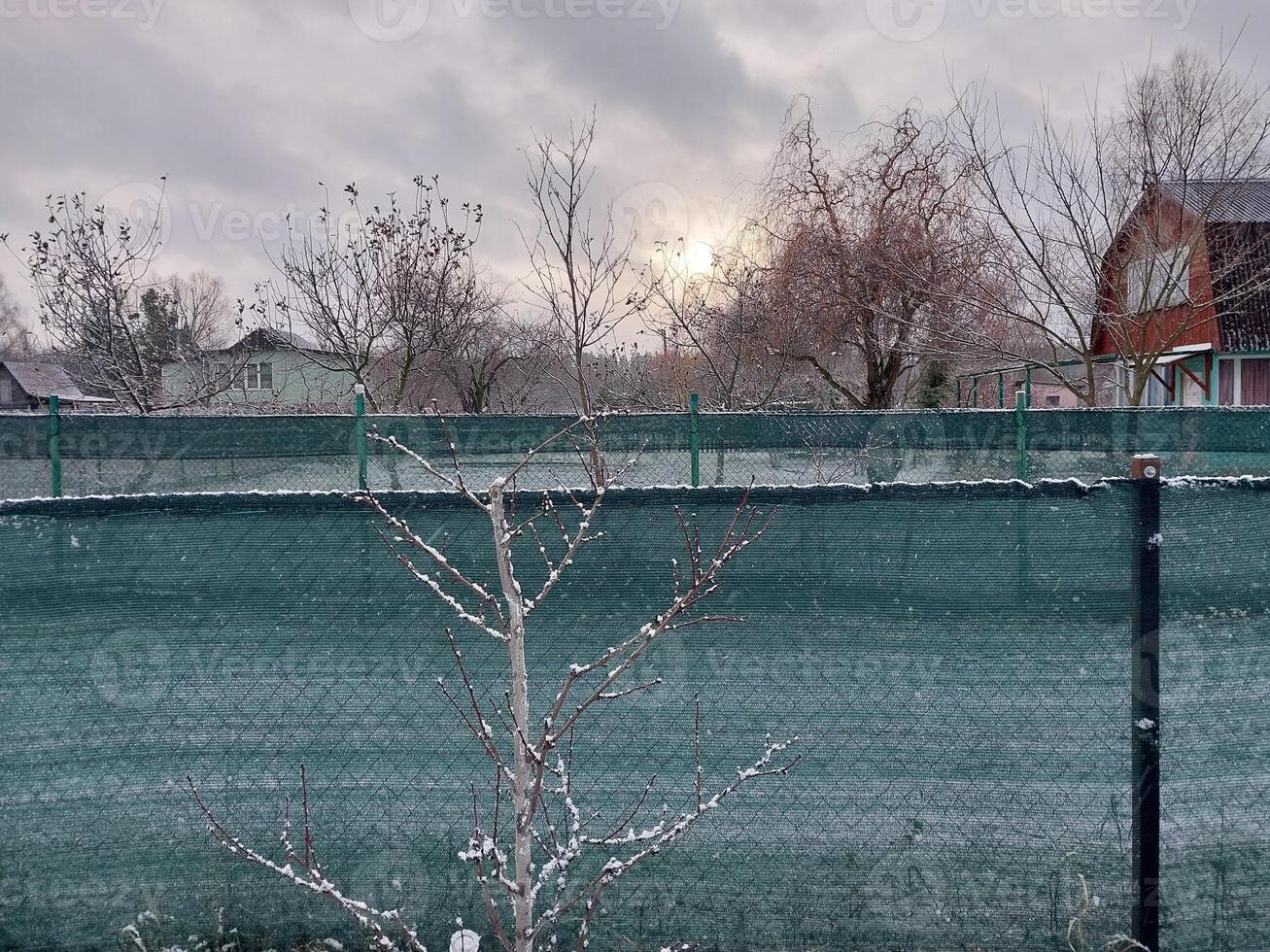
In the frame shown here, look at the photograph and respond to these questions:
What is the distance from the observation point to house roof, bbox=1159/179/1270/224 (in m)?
11.4

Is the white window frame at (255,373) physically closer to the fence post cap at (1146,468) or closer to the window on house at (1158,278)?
the window on house at (1158,278)

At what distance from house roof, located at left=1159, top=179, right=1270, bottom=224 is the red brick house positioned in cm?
1

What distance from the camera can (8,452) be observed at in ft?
23.0

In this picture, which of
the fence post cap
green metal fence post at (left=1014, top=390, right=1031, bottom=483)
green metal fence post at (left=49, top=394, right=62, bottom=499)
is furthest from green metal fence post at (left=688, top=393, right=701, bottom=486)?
the fence post cap

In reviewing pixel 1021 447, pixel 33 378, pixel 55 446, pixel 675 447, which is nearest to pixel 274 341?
pixel 55 446

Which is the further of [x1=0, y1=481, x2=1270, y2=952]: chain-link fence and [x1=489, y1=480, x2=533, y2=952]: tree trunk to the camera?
[x1=0, y1=481, x2=1270, y2=952]: chain-link fence

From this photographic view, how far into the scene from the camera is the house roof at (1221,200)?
1137 centimetres

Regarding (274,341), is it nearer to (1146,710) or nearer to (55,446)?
(55,446)

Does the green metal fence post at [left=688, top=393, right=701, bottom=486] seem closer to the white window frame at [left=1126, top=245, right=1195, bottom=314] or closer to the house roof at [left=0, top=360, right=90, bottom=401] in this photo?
the white window frame at [left=1126, top=245, right=1195, bottom=314]

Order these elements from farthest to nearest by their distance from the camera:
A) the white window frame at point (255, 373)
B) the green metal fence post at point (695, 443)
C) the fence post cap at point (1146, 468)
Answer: the white window frame at point (255, 373), the green metal fence post at point (695, 443), the fence post cap at point (1146, 468)

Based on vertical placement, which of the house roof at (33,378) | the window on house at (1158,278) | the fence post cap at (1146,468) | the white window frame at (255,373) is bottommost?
the fence post cap at (1146,468)

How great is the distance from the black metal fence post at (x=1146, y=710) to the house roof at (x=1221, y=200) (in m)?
10.7

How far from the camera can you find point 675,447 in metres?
7.75

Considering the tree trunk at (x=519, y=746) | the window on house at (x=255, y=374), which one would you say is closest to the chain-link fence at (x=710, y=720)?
the tree trunk at (x=519, y=746)
